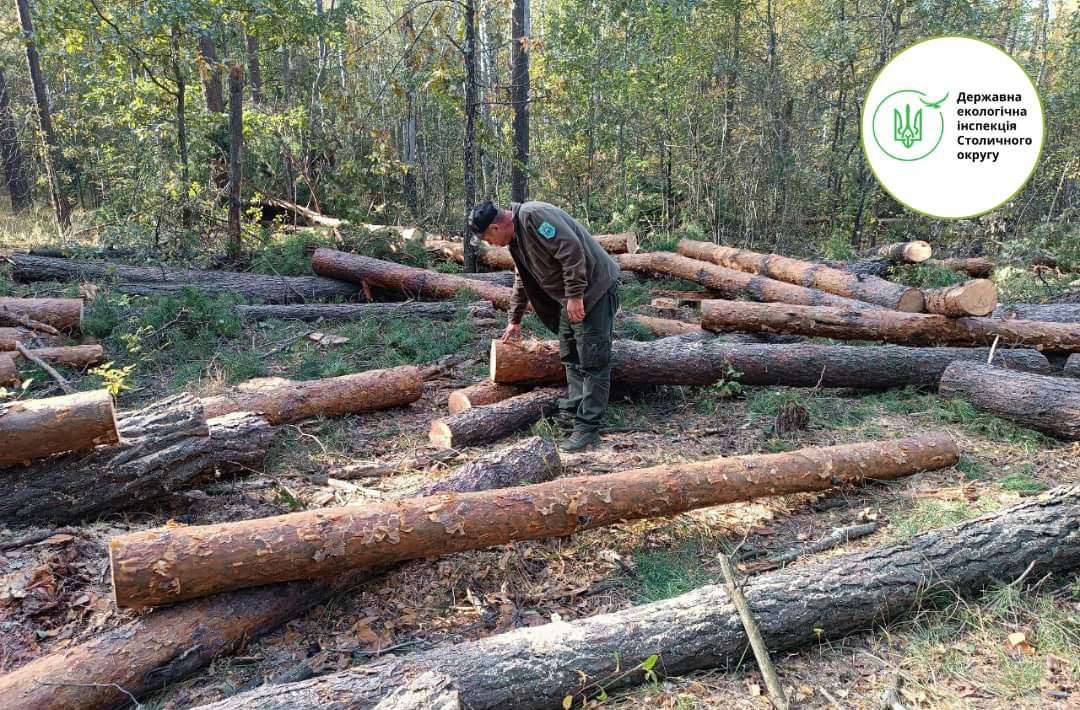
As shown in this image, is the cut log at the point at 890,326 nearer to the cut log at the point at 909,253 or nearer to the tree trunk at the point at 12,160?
the cut log at the point at 909,253

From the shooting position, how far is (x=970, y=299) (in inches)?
248

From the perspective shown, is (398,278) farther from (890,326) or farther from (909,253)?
(909,253)

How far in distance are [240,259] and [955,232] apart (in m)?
12.0

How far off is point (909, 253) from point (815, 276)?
1612mm

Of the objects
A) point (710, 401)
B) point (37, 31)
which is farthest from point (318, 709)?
point (37, 31)

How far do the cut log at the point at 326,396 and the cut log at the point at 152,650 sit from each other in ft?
7.39

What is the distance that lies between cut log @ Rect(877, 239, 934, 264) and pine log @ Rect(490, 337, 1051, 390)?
10.0 feet

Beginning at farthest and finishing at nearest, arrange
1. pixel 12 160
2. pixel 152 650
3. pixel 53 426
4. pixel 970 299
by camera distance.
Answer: pixel 12 160, pixel 970 299, pixel 53 426, pixel 152 650

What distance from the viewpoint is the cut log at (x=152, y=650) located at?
8.81ft

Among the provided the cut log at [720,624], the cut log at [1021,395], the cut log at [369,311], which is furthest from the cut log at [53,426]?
the cut log at [1021,395]

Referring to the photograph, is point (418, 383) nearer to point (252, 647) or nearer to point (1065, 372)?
point (252, 647)

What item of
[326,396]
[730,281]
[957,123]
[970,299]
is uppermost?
[957,123]

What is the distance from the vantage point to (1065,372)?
6223mm

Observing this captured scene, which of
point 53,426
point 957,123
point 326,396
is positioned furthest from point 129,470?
point 957,123
